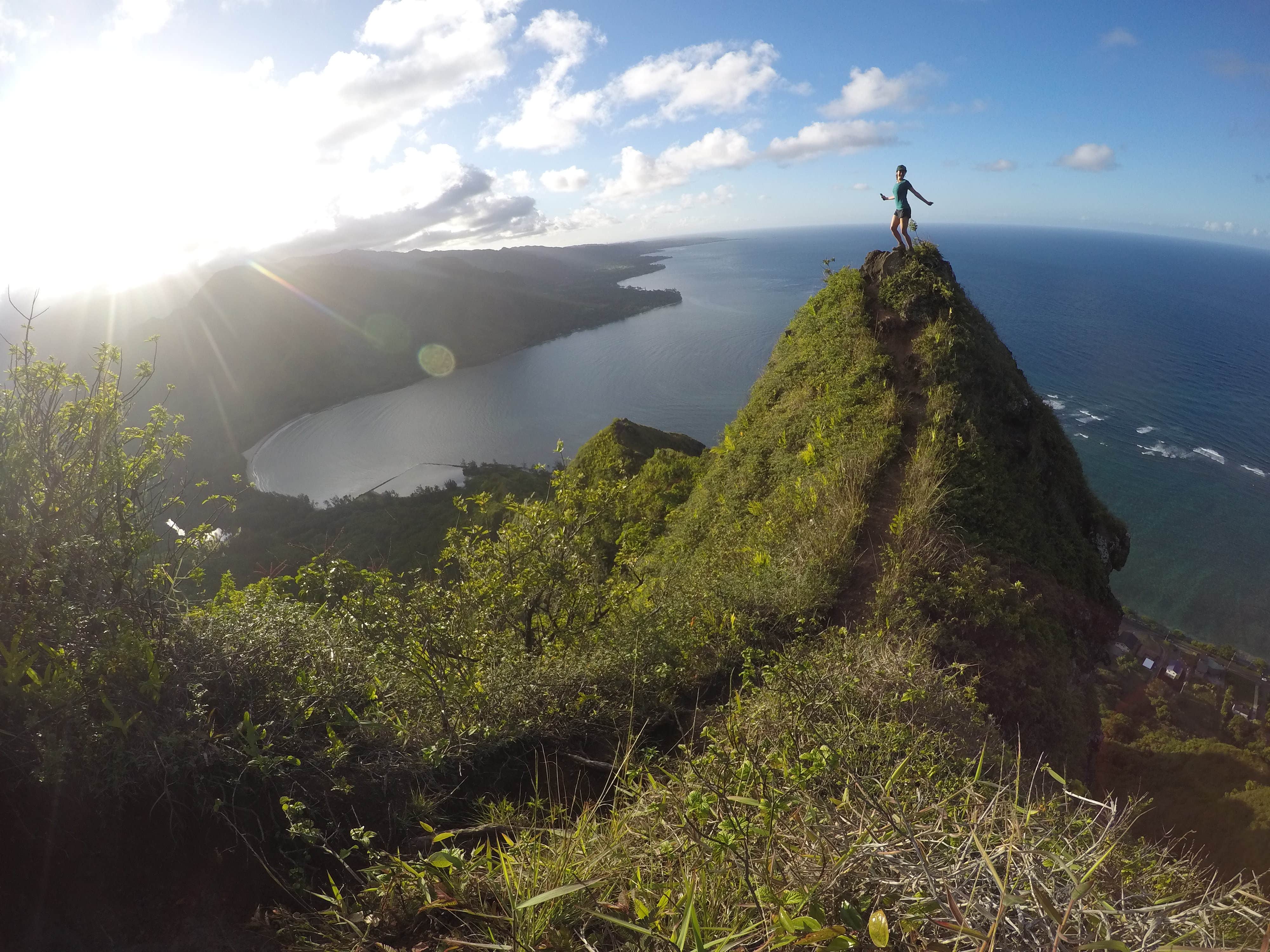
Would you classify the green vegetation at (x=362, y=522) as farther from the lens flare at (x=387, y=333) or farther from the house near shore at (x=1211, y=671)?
the lens flare at (x=387, y=333)

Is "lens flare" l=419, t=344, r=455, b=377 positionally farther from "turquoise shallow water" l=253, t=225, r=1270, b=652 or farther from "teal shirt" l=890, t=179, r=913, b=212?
"teal shirt" l=890, t=179, r=913, b=212

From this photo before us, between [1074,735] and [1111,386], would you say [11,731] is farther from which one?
[1111,386]

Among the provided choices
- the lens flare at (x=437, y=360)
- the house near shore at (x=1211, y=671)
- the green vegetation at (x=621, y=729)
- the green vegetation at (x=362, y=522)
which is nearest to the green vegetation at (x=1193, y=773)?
the green vegetation at (x=621, y=729)

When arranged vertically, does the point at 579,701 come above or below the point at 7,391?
below

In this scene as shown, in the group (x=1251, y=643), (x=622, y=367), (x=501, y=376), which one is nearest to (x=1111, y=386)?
(x=1251, y=643)

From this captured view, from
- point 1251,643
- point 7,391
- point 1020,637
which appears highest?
point 7,391

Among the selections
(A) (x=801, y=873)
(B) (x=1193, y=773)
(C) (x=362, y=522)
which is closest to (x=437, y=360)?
(C) (x=362, y=522)
